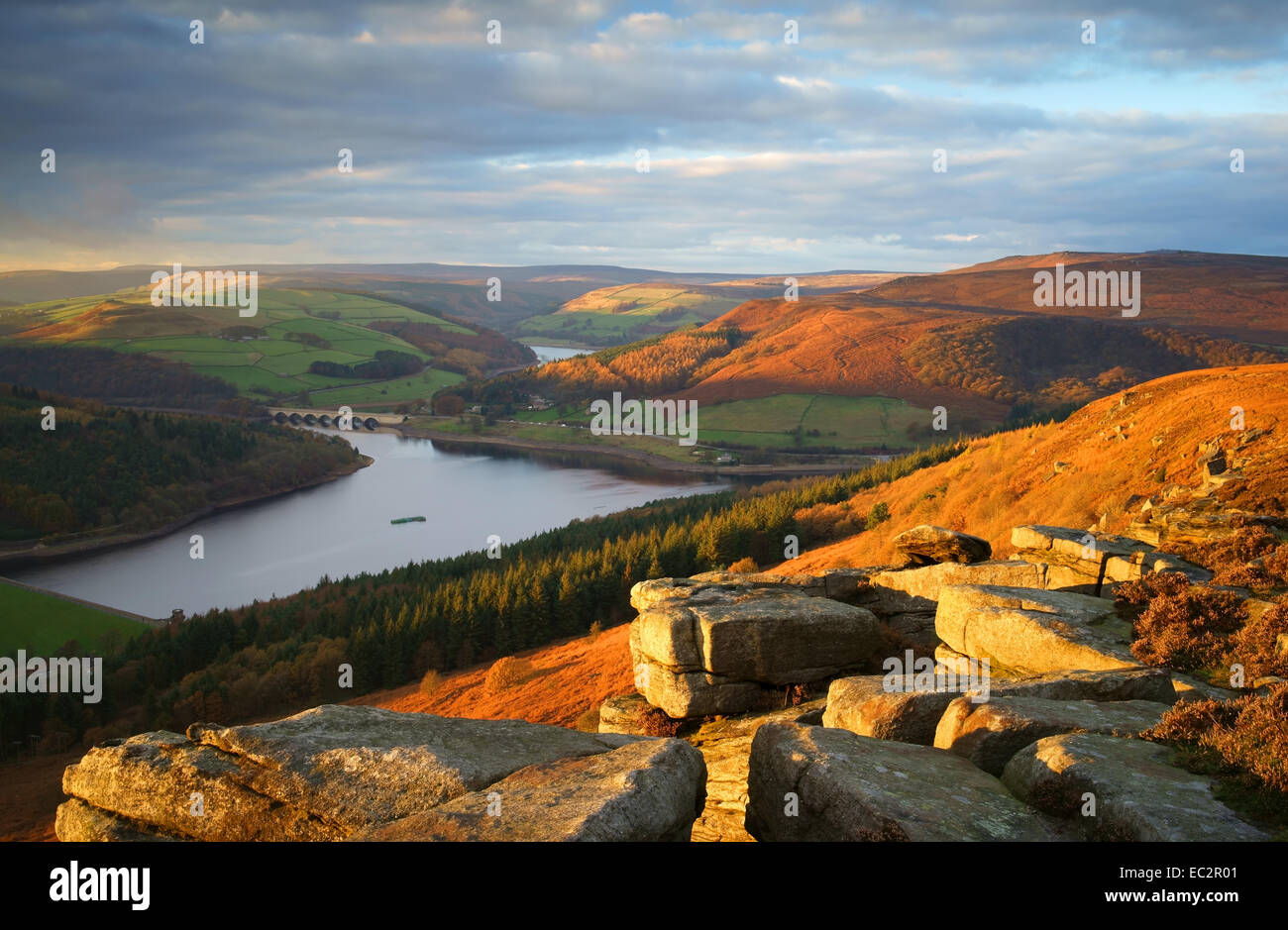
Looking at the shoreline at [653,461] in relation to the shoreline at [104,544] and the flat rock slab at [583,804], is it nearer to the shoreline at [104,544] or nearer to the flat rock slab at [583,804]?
the shoreline at [104,544]

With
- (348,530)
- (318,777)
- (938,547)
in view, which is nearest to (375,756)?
(318,777)

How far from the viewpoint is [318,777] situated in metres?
9.96

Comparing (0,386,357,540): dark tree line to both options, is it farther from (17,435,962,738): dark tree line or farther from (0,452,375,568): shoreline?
(17,435,962,738): dark tree line

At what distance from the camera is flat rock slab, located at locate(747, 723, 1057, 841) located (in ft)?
30.1

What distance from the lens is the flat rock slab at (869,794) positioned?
9.16 m

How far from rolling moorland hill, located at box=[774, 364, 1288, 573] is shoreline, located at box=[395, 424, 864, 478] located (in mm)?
91948

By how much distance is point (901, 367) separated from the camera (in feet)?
646

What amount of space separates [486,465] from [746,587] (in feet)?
502

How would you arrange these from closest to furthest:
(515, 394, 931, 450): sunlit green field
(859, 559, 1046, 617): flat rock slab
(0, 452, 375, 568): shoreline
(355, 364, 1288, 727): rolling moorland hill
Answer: (859, 559, 1046, 617): flat rock slab
(355, 364, 1288, 727): rolling moorland hill
(0, 452, 375, 568): shoreline
(515, 394, 931, 450): sunlit green field

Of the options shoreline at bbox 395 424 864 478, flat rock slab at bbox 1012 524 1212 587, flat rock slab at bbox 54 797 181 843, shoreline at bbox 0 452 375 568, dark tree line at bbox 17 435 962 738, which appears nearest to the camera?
flat rock slab at bbox 54 797 181 843

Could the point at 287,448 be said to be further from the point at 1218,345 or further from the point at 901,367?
the point at 1218,345

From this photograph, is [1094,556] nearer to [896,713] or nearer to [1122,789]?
[896,713]

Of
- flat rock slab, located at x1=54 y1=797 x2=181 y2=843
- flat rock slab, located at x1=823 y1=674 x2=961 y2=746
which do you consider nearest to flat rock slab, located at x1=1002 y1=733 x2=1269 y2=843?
flat rock slab, located at x1=823 y1=674 x2=961 y2=746

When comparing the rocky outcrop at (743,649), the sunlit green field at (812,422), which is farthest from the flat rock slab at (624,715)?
the sunlit green field at (812,422)
